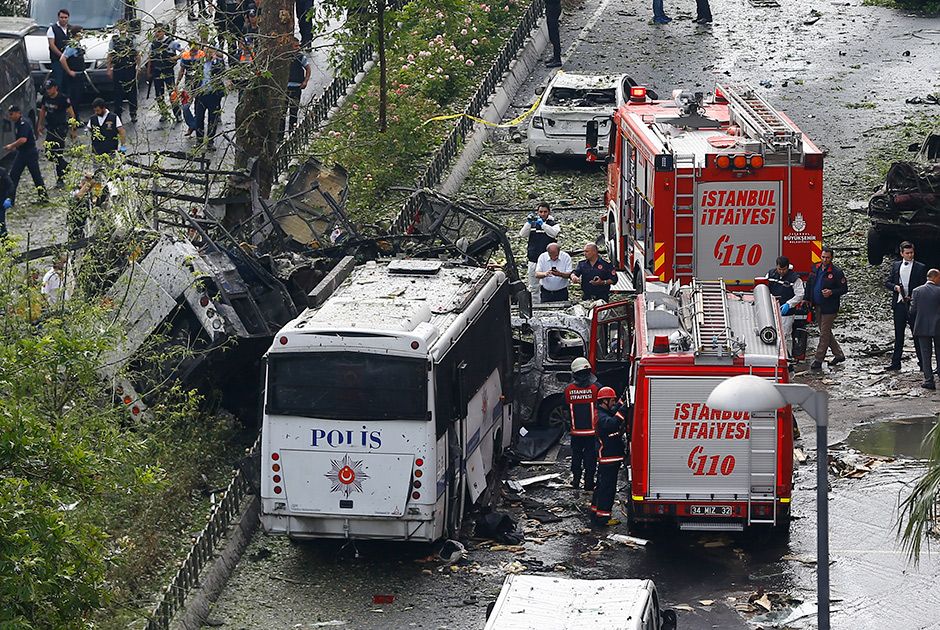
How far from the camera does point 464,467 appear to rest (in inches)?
688

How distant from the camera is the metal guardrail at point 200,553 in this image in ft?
48.1

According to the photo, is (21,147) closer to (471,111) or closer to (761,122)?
(471,111)

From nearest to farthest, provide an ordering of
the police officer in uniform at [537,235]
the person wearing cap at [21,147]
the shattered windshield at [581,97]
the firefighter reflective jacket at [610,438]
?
the firefighter reflective jacket at [610,438] < the police officer in uniform at [537,235] < the person wearing cap at [21,147] < the shattered windshield at [581,97]

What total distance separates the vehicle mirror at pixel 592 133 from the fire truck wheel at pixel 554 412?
9695mm

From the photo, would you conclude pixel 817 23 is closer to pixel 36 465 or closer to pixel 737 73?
pixel 737 73

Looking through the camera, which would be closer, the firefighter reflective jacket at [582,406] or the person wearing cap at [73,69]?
the firefighter reflective jacket at [582,406]

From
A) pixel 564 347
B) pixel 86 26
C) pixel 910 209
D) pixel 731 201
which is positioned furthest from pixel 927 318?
pixel 86 26

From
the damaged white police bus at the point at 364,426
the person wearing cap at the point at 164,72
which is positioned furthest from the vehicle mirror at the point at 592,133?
the damaged white police bus at the point at 364,426

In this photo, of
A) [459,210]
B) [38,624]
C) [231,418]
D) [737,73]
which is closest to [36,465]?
[38,624]

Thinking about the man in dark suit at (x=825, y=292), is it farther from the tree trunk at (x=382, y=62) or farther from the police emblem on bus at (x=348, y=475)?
the tree trunk at (x=382, y=62)

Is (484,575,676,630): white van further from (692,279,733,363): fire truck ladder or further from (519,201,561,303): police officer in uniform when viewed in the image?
(519,201,561,303): police officer in uniform

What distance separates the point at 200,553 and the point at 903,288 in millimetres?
10564

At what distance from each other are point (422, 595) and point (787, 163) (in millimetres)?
8202

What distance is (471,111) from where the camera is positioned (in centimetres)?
3219
